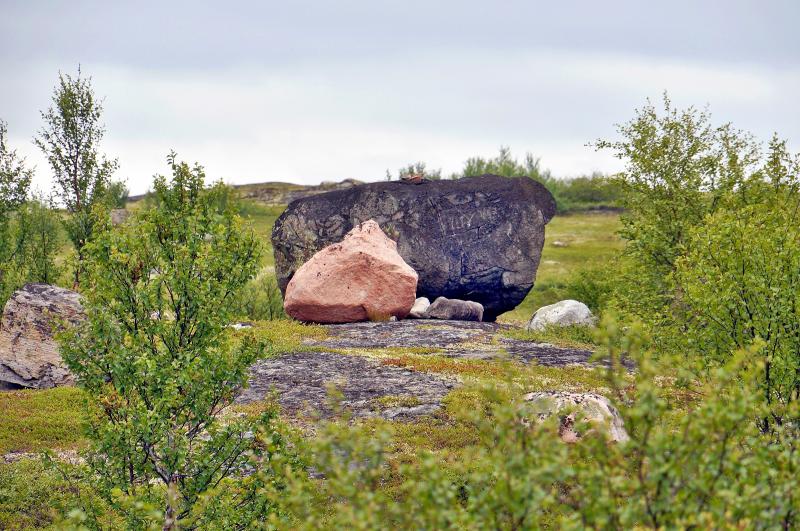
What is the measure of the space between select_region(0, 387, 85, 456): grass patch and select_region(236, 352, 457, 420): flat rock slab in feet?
13.2

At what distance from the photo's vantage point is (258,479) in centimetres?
897

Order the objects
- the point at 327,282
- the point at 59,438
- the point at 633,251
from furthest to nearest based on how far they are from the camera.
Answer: the point at 327,282 < the point at 633,251 < the point at 59,438

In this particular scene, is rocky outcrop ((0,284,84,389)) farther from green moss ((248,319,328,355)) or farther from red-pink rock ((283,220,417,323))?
red-pink rock ((283,220,417,323))

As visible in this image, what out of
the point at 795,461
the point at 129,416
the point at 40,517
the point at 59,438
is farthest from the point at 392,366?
the point at 795,461

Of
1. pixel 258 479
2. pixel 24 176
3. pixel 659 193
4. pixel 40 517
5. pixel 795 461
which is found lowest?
pixel 40 517

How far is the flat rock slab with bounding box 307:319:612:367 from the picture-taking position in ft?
79.4

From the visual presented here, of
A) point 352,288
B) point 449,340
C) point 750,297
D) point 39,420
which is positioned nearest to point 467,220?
point 352,288

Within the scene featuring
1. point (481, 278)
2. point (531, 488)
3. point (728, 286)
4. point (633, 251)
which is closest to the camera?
point (531, 488)

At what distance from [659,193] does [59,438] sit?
70.5 ft

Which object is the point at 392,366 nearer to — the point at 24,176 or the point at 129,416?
the point at 129,416

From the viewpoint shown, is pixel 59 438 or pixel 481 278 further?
pixel 481 278

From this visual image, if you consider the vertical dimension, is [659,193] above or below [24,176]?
below

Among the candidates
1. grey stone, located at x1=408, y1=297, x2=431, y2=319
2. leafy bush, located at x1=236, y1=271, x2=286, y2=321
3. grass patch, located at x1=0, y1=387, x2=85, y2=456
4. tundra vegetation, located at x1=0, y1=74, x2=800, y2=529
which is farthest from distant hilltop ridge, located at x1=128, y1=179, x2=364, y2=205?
tundra vegetation, located at x1=0, y1=74, x2=800, y2=529

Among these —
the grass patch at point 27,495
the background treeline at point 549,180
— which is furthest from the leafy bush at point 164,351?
the background treeline at point 549,180
